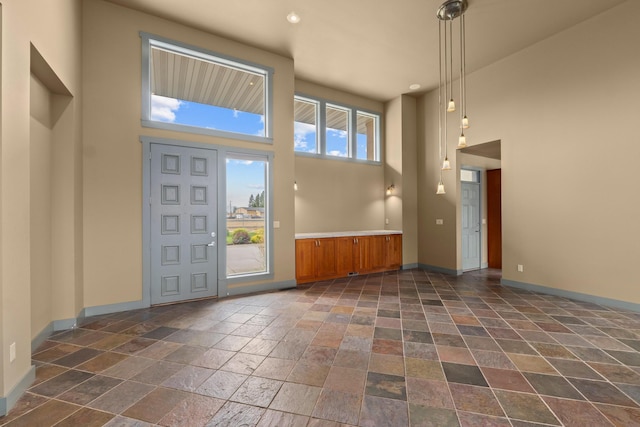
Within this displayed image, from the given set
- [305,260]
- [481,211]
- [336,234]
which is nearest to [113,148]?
[305,260]

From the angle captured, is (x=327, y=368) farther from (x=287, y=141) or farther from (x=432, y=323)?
(x=287, y=141)

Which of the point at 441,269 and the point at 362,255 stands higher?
the point at 362,255

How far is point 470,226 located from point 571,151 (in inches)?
108

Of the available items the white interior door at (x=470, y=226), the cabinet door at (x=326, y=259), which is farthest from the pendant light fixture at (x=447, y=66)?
the cabinet door at (x=326, y=259)

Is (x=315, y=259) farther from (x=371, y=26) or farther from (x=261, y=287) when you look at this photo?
(x=371, y=26)

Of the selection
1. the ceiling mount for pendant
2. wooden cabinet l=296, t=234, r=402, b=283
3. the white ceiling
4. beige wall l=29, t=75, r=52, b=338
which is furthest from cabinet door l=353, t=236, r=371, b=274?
beige wall l=29, t=75, r=52, b=338

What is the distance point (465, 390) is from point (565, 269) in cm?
371

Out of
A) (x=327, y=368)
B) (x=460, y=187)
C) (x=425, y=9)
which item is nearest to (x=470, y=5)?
(x=425, y=9)

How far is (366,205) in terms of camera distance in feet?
23.0

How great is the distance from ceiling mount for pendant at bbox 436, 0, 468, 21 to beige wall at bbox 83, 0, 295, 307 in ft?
12.9

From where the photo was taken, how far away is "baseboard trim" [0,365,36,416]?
1.86 meters

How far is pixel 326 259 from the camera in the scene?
575 centimetres

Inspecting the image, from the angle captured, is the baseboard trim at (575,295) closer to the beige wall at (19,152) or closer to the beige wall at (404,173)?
the beige wall at (404,173)

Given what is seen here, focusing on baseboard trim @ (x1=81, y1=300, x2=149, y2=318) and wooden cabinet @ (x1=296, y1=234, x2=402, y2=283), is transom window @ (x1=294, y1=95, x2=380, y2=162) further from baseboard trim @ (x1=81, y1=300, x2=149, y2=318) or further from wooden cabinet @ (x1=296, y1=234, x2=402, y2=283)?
baseboard trim @ (x1=81, y1=300, x2=149, y2=318)
